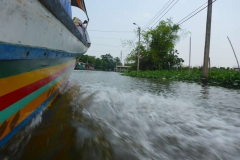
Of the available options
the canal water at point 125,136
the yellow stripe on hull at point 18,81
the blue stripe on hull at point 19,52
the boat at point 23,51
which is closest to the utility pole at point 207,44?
the canal water at point 125,136

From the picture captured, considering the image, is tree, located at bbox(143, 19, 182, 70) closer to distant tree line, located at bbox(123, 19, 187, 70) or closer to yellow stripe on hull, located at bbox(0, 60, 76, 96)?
distant tree line, located at bbox(123, 19, 187, 70)

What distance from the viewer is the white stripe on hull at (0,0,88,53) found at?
37.0 inches

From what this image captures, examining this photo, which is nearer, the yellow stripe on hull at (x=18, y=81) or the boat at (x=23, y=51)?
the boat at (x=23, y=51)

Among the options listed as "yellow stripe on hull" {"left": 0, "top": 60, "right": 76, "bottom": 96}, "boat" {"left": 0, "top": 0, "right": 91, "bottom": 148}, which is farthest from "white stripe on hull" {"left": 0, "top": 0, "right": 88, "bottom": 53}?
"yellow stripe on hull" {"left": 0, "top": 60, "right": 76, "bottom": 96}

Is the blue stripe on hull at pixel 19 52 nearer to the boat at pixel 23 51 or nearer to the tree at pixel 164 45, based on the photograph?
the boat at pixel 23 51

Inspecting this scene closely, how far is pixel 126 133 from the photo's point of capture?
1939mm

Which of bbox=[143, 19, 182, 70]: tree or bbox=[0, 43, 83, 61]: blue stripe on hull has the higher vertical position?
bbox=[143, 19, 182, 70]: tree

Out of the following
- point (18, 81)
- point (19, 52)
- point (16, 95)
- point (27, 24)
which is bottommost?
point (16, 95)

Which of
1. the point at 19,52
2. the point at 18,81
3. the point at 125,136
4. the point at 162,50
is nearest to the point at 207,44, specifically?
the point at 125,136

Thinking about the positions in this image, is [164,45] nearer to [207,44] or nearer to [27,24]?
[207,44]

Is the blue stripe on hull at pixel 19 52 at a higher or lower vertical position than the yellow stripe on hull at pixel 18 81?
higher

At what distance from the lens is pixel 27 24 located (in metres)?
1.17

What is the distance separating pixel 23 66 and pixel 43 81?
625 mm

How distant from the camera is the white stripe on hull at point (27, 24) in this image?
94 cm
